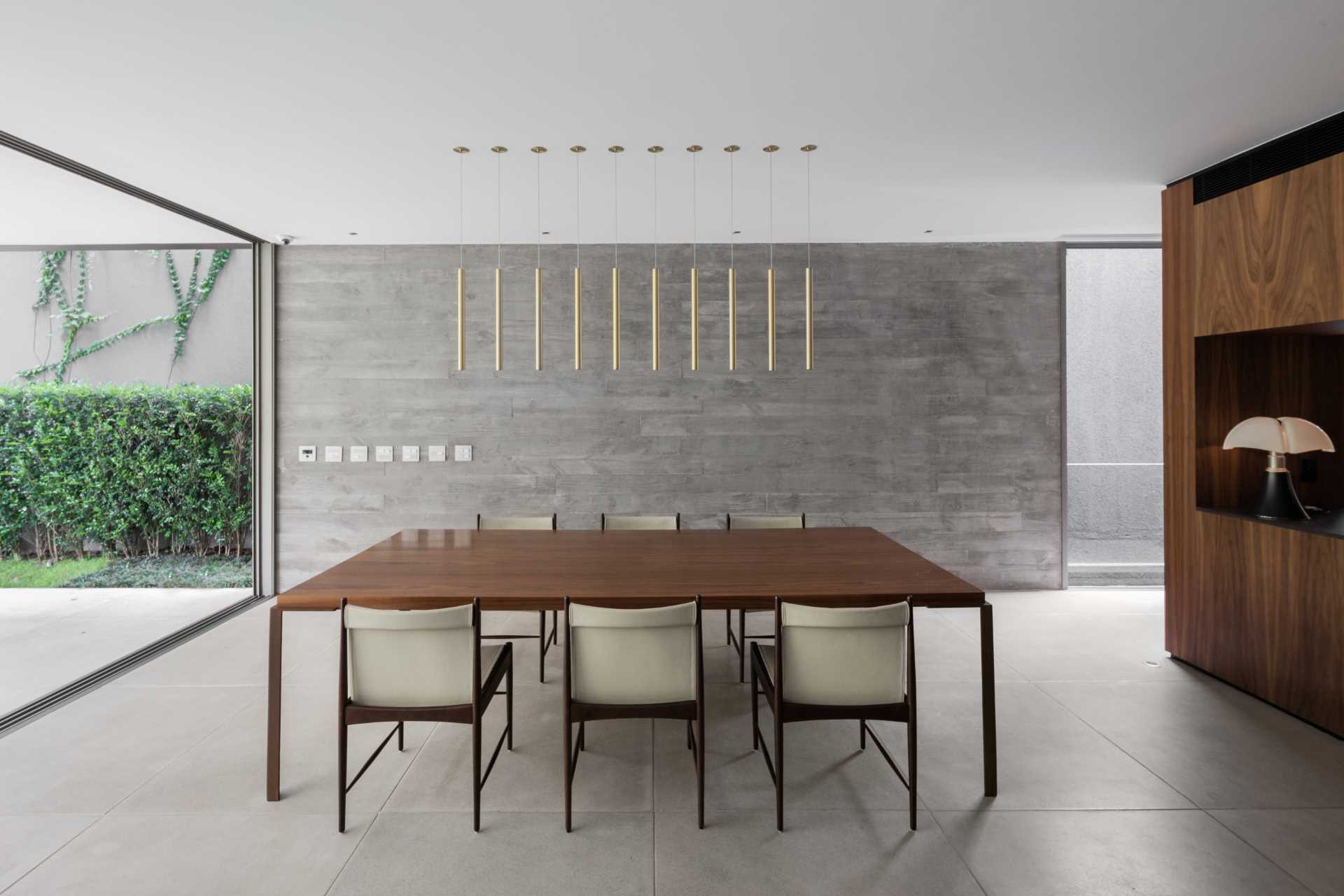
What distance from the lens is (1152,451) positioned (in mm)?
5406

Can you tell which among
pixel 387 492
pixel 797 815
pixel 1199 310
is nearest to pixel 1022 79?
pixel 1199 310

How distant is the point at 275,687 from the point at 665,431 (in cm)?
339

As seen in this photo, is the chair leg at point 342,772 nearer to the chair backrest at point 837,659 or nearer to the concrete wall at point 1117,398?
the chair backrest at point 837,659

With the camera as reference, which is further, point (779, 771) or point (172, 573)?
point (172, 573)

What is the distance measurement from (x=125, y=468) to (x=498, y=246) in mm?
3158

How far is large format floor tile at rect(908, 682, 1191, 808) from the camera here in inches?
100

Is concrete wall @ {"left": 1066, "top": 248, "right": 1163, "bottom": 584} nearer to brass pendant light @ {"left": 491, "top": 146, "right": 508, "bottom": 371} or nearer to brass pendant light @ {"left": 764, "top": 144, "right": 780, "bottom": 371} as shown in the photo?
brass pendant light @ {"left": 764, "top": 144, "right": 780, "bottom": 371}

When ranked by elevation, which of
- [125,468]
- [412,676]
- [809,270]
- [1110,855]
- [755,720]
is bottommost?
[1110,855]

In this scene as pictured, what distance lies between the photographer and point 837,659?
2.35 metres

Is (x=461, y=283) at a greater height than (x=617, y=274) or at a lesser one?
lesser

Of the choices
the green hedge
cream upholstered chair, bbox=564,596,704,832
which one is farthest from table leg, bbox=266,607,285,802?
the green hedge

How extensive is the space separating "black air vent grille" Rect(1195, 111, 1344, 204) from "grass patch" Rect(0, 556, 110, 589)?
7.34m

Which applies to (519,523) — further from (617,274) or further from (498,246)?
(498,246)

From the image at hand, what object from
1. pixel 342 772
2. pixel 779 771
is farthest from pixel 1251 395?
pixel 342 772
